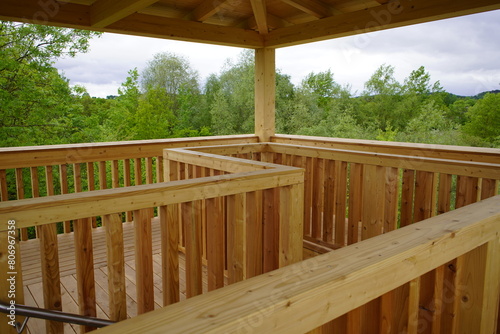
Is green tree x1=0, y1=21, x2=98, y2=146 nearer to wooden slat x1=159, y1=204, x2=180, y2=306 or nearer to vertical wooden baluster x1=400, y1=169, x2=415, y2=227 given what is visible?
wooden slat x1=159, y1=204, x2=180, y2=306

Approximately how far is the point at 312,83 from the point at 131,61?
9.46 meters

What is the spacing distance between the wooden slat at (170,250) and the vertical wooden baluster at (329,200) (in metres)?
2.13

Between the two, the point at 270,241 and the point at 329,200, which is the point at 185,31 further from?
the point at 270,241

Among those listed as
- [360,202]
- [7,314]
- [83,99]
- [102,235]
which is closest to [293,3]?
[360,202]

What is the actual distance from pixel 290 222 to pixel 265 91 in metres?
4.08

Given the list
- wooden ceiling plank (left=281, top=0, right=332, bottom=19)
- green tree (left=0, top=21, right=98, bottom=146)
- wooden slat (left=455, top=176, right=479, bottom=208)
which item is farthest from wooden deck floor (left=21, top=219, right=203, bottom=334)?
green tree (left=0, top=21, right=98, bottom=146)

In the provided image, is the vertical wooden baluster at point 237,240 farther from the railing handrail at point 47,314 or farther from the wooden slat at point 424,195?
the wooden slat at point 424,195

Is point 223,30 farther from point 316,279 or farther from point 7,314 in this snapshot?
point 316,279

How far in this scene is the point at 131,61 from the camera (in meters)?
18.8

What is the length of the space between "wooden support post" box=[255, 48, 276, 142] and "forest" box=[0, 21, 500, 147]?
8481 millimetres

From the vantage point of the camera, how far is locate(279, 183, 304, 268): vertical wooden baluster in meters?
2.31

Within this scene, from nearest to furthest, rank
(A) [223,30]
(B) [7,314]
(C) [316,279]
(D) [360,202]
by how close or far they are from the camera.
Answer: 1. (C) [316,279]
2. (B) [7,314]
3. (D) [360,202]
4. (A) [223,30]

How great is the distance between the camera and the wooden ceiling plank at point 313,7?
15.5 feet

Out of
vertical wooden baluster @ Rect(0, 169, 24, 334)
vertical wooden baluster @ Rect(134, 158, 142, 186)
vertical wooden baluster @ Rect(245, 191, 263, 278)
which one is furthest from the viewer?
vertical wooden baluster @ Rect(134, 158, 142, 186)
